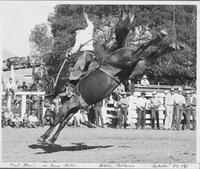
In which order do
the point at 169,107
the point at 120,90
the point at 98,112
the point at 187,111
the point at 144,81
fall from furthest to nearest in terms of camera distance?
the point at 169,107, the point at 187,111, the point at 120,90, the point at 144,81, the point at 98,112

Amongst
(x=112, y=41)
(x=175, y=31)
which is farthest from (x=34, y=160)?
(x=175, y=31)

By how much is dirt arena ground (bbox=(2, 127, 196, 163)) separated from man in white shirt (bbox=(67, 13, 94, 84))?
46.7 inches

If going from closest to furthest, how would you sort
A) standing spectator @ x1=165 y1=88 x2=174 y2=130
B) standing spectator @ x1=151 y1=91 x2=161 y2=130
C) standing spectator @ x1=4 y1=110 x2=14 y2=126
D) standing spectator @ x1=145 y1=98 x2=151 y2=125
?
standing spectator @ x1=4 y1=110 x2=14 y2=126
standing spectator @ x1=165 y1=88 x2=174 y2=130
standing spectator @ x1=151 y1=91 x2=161 y2=130
standing spectator @ x1=145 y1=98 x2=151 y2=125

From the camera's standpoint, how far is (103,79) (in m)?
14.0

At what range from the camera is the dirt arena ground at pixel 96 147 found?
13609 mm

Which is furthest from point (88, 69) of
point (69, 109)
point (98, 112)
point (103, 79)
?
point (98, 112)

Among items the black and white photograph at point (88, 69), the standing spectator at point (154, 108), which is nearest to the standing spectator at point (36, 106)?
the black and white photograph at point (88, 69)

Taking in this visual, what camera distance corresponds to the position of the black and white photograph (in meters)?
13.7

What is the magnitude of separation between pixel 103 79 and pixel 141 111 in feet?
10.9

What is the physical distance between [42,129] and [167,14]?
3.59 meters

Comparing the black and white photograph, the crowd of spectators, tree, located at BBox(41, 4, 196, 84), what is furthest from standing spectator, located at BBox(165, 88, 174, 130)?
tree, located at BBox(41, 4, 196, 84)

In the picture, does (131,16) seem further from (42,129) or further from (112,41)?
(42,129)

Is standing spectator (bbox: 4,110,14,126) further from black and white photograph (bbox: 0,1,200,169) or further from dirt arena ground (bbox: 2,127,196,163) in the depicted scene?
dirt arena ground (bbox: 2,127,196,163)

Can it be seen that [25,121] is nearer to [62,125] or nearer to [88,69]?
[62,125]
